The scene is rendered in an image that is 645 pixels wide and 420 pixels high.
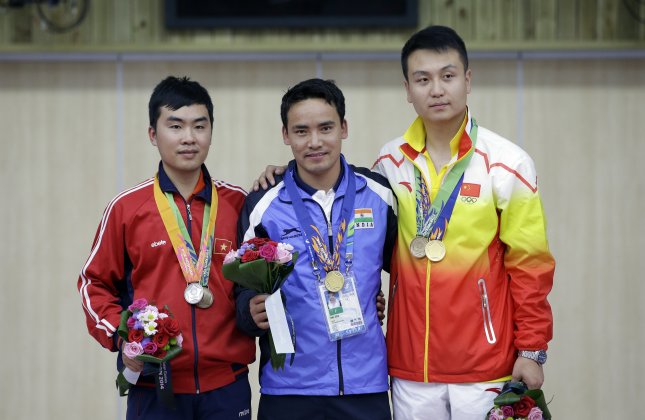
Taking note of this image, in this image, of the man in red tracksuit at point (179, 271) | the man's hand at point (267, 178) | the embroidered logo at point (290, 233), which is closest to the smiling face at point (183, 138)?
the man in red tracksuit at point (179, 271)

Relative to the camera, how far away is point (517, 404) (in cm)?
314

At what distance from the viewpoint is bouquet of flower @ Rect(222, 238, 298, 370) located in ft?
9.99

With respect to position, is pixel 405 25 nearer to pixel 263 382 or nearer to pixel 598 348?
pixel 598 348

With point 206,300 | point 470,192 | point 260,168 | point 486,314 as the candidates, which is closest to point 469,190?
point 470,192

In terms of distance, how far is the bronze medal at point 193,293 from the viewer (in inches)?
131

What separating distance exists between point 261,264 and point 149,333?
458mm

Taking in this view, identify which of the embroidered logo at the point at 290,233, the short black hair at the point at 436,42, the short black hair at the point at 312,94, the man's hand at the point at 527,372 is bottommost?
the man's hand at the point at 527,372

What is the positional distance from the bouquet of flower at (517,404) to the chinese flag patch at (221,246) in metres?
1.13

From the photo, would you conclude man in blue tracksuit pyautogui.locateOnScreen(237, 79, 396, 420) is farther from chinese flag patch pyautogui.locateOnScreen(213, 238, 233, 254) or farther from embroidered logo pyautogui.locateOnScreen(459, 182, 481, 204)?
embroidered logo pyautogui.locateOnScreen(459, 182, 481, 204)

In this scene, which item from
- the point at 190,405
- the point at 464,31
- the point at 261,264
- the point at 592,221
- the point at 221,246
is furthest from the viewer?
the point at 592,221

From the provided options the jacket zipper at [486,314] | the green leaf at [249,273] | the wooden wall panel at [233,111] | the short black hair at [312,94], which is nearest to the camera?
the green leaf at [249,273]

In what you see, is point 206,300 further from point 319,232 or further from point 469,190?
point 469,190

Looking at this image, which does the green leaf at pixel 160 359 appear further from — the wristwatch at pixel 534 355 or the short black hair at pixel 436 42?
the short black hair at pixel 436 42

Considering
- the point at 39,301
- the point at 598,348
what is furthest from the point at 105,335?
the point at 598,348
